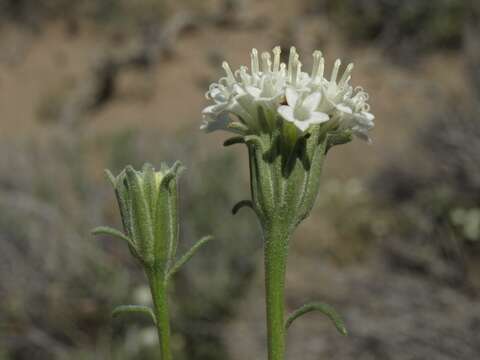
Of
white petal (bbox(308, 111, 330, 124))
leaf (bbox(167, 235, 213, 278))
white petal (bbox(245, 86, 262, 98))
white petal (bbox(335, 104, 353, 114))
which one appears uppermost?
white petal (bbox(245, 86, 262, 98))

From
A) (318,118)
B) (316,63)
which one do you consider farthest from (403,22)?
(318,118)

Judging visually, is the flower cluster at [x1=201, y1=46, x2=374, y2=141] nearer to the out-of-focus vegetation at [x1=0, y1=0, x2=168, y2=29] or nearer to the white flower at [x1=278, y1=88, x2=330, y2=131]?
the white flower at [x1=278, y1=88, x2=330, y2=131]

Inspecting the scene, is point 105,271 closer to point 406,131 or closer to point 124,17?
point 406,131

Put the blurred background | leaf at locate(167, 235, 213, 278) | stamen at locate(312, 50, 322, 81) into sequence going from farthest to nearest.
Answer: the blurred background → stamen at locate(312, 50, 322, 81) → leaf at locate(167, 235, 213, 278)

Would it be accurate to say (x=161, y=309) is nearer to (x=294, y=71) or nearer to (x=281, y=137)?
(x=281, y=137)

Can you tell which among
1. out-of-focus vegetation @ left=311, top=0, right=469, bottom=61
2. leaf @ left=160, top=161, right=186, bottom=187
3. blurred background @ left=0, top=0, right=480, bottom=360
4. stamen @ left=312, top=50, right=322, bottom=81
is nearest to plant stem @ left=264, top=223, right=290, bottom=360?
leaf @ left=160, top=161, right=186, bottom=187

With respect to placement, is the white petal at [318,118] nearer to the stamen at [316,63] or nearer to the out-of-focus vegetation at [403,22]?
the stamen at [316,63]

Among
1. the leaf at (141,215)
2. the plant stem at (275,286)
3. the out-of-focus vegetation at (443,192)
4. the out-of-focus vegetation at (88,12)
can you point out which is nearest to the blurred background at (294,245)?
the out-of-focus vegetation at (443,192)
